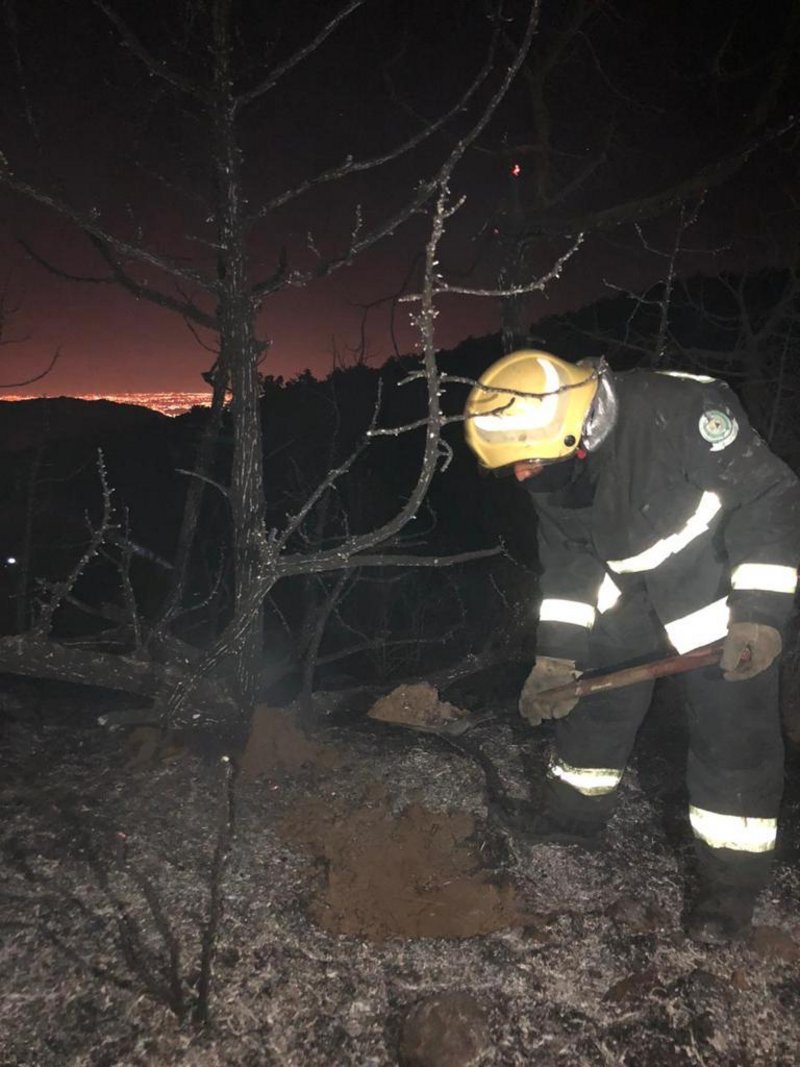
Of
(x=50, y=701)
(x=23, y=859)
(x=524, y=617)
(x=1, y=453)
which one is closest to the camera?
(x=23, y=859)

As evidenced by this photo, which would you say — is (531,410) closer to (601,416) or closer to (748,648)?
(601,416)

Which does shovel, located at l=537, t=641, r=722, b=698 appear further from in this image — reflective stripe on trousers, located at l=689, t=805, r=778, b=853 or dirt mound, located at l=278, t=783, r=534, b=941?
dirt mound, located at l=278, t=783, r=534, b=941

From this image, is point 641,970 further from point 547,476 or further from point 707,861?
point 547,476

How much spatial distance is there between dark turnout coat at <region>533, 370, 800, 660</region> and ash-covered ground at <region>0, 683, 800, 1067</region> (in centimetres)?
104

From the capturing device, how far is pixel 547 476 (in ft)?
7.89

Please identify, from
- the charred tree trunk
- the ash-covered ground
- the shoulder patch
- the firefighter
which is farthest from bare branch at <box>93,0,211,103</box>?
the ash-covered ground

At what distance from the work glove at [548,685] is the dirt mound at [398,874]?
595 millimetres

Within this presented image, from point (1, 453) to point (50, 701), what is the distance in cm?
2142

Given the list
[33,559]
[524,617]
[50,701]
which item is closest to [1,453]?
[33,559]

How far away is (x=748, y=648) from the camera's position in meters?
2.21

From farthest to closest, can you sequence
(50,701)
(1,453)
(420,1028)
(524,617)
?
1. (1,453)
2. (524,617)
3. (50,701)
4. (420,1028)

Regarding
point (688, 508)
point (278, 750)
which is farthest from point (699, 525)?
point (278, 750)

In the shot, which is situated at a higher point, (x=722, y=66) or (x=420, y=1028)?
(x=722, y=66)

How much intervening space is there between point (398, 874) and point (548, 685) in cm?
97
